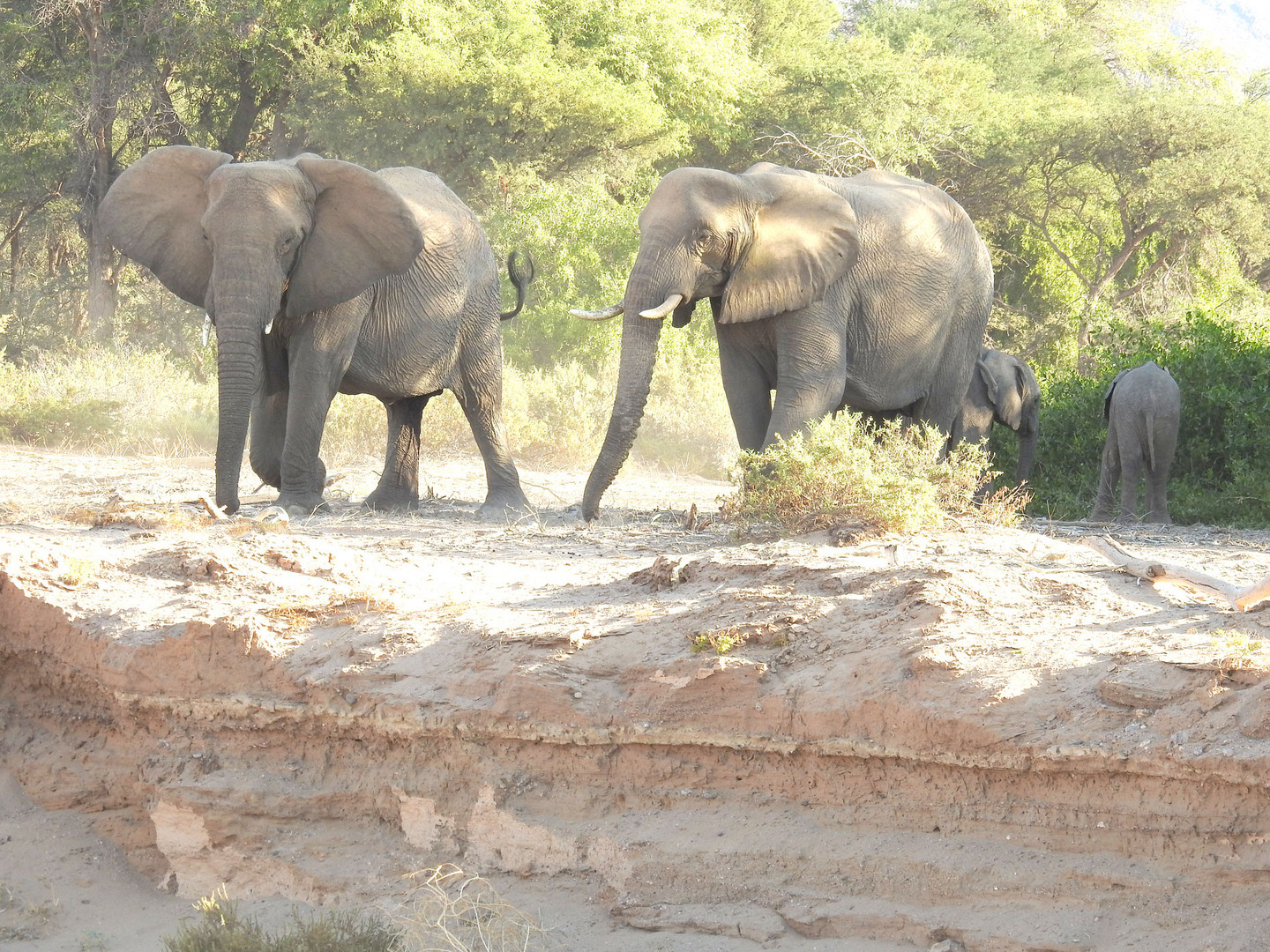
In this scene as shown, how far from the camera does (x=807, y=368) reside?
8.32 meters

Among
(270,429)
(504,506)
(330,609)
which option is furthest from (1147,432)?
(330,609)

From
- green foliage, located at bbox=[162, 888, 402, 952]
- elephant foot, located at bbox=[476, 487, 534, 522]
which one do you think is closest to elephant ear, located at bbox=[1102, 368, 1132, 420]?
elephant foot, located at bbox=[476, 487, 534, 522]

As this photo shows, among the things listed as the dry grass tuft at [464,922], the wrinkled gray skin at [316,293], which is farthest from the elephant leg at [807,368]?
the dry grass tuft at [464,922]

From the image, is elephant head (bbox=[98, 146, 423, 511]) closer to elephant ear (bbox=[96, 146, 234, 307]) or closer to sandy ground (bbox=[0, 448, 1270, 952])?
elephant ear (bbox=[96, 146, 234, 307])

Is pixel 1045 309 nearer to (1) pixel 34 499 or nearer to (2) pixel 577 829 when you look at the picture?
(1) pixel 34 499

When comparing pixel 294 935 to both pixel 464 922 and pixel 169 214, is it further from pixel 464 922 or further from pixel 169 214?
pixel 169 214

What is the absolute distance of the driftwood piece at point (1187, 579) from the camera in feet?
15.5

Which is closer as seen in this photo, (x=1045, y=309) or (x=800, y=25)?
(x=1045, y=309)

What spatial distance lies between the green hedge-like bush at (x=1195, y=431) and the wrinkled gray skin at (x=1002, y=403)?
47 centimetres

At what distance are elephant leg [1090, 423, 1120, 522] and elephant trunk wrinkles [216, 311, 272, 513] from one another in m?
5.72

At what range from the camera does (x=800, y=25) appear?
28250 mm

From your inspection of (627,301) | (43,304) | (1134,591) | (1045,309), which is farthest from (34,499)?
(1045,309)

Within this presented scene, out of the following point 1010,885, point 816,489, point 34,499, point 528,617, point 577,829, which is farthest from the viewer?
point 34,499

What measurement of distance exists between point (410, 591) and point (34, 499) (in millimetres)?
4465
